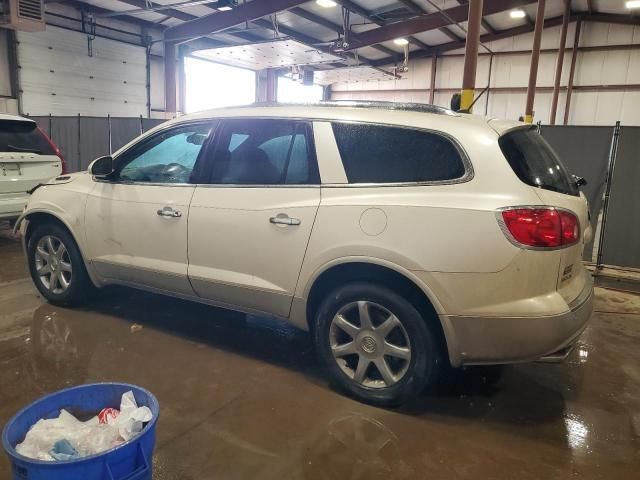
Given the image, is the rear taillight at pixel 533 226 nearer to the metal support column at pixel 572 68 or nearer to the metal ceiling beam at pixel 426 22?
the metal ceiling beam at pixel 426 22

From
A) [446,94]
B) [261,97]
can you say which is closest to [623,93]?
[446,94]

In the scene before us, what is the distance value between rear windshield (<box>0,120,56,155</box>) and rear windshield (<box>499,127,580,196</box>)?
5.99m

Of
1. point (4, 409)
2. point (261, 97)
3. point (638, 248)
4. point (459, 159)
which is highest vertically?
point (261, 97)

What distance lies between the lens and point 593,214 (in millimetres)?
6227

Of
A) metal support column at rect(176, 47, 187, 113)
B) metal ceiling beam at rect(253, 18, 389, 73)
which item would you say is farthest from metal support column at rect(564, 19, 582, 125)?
metal support column at rect(176, 47, 187, 113)

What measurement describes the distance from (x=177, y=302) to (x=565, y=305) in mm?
3276

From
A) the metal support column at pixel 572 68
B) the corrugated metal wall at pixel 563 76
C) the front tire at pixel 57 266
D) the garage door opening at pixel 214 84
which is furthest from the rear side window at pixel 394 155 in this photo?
the corrugated metal wall at pixel 563 76

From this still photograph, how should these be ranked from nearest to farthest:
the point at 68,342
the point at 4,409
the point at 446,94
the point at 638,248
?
the point at 4,409
the point at 68,342
the point at 638,248
the point at 446,94

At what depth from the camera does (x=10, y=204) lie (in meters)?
5.95

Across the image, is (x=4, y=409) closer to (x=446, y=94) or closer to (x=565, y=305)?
(x=565, y=305)

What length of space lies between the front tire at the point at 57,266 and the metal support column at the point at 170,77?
401 inches

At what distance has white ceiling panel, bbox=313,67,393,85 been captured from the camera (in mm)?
17312

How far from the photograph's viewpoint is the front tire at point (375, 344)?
2551 mm

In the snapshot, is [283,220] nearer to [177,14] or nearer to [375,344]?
[375,344]
